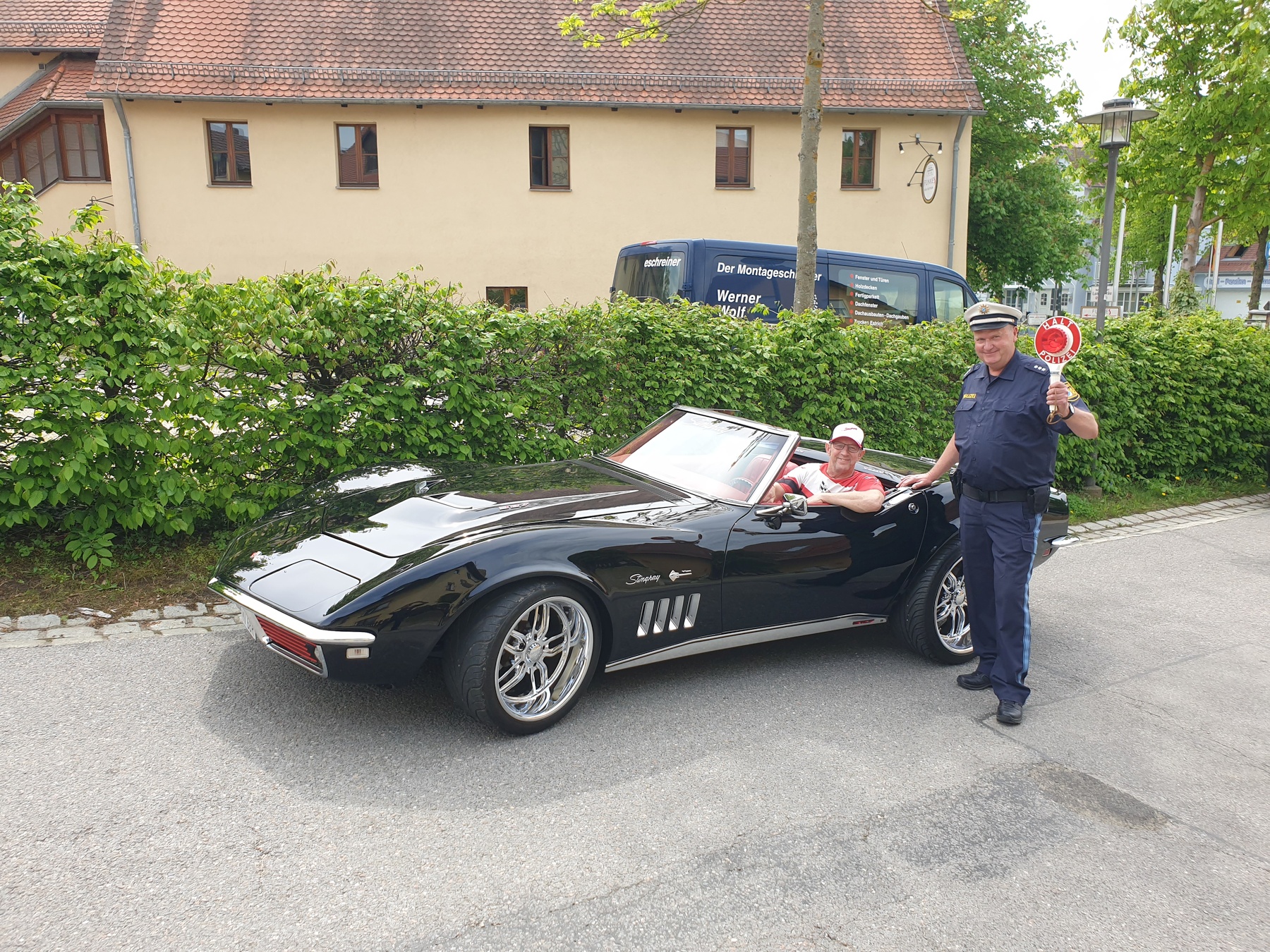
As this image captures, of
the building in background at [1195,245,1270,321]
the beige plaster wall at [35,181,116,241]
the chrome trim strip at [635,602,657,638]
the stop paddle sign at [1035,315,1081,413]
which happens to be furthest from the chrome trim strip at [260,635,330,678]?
the building in background at [1195,245,1270,321]

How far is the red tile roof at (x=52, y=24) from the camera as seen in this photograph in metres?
23.7

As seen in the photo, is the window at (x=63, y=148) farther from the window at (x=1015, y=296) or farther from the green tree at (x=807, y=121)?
the window at (x=1015, y=296)

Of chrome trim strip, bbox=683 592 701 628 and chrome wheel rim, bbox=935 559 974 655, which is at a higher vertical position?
chrome trim strip, bbox=683 592 701 628

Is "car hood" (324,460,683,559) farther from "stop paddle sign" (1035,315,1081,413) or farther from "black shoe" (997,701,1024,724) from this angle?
"stop paddle sign" (1035,315,1081,413)

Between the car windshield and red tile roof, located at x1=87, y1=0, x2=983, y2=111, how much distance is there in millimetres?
16239

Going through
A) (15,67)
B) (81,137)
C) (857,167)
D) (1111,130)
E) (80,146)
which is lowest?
(1111,130)

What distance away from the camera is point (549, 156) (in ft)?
68.1

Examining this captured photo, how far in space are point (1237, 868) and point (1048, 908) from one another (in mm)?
853

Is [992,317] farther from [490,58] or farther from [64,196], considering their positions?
[64,196]

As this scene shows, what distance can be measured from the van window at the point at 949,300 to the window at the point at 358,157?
1224cm

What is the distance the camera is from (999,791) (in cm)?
386

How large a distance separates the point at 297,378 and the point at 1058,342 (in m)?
4.63

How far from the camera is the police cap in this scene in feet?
15.0

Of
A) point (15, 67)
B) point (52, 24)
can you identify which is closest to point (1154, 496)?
point (52, 24)
